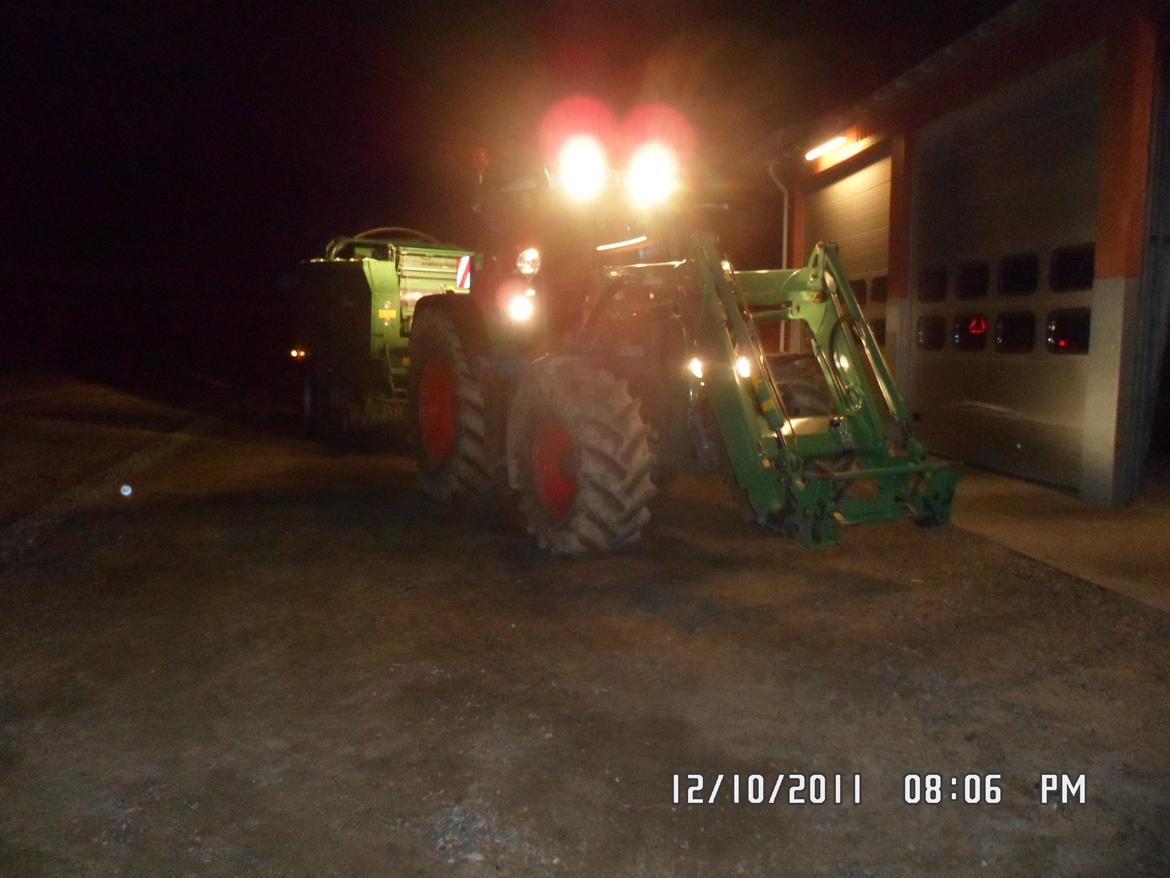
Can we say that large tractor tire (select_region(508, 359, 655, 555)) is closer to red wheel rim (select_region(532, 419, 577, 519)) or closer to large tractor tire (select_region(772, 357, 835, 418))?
red wheel rim (select_region(532, 419, 577, 519))

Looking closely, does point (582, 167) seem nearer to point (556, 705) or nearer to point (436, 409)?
point (436, 409)

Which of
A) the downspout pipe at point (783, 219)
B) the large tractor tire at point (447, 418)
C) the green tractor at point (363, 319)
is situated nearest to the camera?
the large tractor tire at point (447, 418)

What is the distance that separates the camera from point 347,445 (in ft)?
40.6

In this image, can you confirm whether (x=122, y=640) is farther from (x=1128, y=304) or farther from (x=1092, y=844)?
(x=1128, y=304)

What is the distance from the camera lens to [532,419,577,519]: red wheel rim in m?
6.73

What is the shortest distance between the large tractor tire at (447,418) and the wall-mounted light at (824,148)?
21.9 feet

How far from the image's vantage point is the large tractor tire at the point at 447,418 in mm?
8094

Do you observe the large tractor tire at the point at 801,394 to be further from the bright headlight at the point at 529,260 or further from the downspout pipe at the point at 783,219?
the downspout pipe at the point at 783,219

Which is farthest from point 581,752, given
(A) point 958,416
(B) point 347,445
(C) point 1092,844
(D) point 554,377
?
(B) point 347,445

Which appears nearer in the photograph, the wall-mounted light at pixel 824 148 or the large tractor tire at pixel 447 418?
the large tractor tire at pixel 447 418

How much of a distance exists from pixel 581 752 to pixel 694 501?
4970 millimetres
